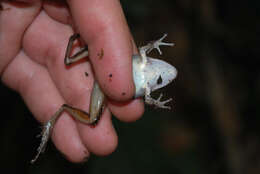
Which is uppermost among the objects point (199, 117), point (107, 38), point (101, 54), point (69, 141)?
point (107, 38)

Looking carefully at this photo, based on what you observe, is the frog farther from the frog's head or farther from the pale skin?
the pale skin

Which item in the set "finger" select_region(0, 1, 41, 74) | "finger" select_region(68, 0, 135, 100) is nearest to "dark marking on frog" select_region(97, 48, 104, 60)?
"finger" select_region(68, 0, 135, 100)

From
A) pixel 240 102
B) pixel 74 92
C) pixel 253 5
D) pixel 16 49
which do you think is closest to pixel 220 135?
pixel 240 102

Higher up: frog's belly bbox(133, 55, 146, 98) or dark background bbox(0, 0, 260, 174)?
frog's belly bbox(133, 55, 146, 98)

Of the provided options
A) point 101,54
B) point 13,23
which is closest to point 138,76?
point 101,54

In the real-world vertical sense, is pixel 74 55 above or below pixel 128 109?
above

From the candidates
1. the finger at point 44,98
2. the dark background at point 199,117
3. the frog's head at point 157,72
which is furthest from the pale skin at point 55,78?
the dark background at point 199,117

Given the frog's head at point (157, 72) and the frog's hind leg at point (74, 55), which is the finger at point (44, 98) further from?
the frog's head at point (157, 72)

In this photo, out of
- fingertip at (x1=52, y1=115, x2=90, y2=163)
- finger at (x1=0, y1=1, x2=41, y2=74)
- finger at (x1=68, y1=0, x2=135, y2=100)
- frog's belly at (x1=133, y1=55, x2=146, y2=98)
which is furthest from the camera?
fingertip at (x1=52, y1=115, x2=90, y2=163)

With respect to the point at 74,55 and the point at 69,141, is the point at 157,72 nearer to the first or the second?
the point at 74,55
